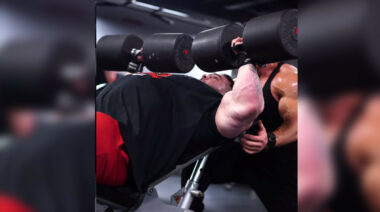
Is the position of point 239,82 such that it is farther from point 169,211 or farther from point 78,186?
point 78,186

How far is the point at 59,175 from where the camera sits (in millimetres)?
454

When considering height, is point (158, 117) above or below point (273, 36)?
below

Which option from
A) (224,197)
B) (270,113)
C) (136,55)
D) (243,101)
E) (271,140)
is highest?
(136,55)

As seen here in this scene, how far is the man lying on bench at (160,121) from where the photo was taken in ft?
3.39

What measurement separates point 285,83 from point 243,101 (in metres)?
0.60

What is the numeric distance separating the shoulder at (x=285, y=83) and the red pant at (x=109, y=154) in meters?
0.89

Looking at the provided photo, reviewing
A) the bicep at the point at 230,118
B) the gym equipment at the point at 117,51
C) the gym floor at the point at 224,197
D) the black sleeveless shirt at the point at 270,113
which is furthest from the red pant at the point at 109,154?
the gym floor at the point at 224,197

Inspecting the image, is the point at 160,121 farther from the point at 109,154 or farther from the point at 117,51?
the point at 117,51

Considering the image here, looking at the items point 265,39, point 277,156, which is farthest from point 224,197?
point 265,39

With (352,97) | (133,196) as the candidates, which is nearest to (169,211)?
(133,196)

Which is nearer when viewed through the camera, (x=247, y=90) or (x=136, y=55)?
(x=247, y=90)

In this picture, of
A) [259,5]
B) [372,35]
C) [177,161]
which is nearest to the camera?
[372,35]

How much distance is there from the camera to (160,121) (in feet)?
3.76

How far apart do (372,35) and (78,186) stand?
0.42 meters
